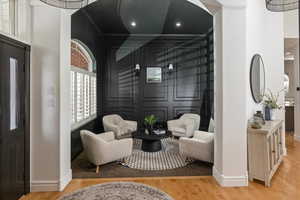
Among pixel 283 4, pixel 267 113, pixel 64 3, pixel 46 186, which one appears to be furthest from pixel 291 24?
pixel 46 186

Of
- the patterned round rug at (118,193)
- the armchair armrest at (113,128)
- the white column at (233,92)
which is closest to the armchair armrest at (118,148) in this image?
the patterned round rug at (118,193)

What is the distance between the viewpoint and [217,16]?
10.4 ft

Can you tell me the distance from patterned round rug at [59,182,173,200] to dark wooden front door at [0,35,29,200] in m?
0.67

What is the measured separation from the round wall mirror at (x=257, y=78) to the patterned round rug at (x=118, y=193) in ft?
8.38

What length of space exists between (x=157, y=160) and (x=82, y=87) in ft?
8.43

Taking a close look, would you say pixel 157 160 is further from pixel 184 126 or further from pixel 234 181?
pixel 184 126

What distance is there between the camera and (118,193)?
8.98 ft

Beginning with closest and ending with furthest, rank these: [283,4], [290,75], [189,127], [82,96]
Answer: [283,4] → [82,96] → [189,127] → [290,75]

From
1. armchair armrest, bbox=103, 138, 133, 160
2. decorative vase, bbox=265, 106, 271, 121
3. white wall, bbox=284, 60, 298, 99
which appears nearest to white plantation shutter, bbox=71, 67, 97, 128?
armchair armrest, bbox=103, 138, 133, 160

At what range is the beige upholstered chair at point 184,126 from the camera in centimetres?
550

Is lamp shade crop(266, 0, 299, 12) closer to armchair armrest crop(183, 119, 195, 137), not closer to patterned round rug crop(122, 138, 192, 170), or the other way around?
patterned round rug crop(122, 138, 192, 170)

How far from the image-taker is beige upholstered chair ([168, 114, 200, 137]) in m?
5.50

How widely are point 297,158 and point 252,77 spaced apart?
7.36ft

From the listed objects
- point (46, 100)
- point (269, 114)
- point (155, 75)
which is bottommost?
point (269, 114)
